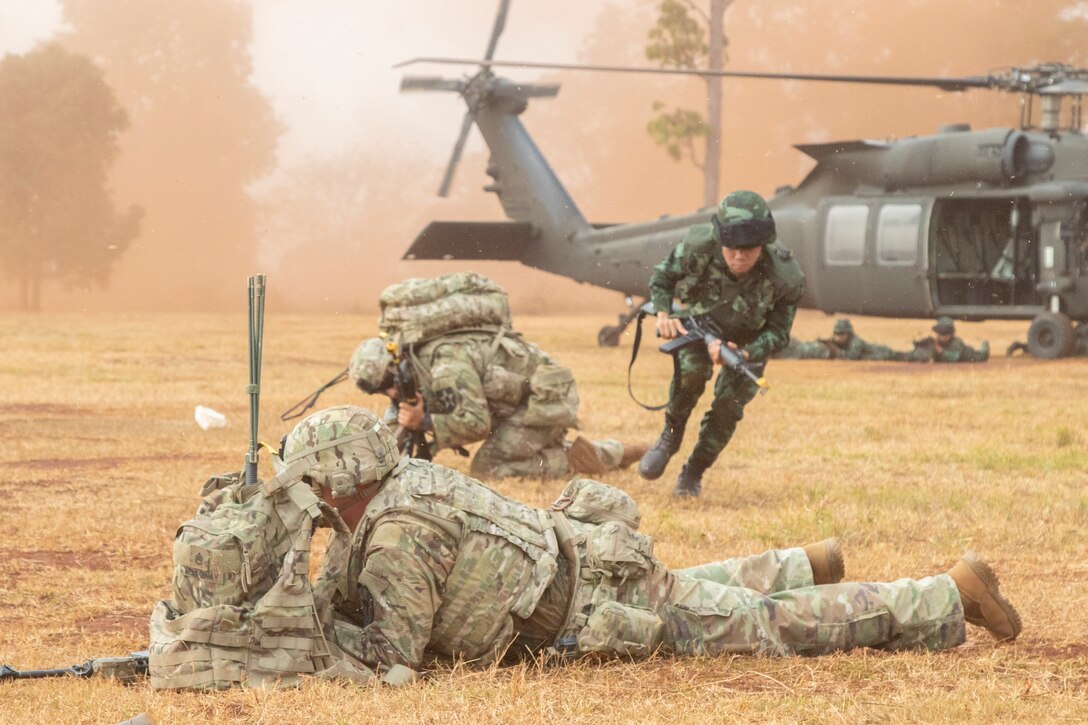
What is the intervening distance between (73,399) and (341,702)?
41.1 ft

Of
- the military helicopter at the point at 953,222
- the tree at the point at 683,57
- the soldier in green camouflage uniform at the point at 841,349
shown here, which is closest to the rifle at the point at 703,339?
the military helicopter at the point at 953,222

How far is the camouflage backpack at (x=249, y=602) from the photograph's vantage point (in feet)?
15.4

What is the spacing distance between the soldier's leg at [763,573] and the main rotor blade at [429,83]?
735 inches

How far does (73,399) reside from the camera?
53.4 ft

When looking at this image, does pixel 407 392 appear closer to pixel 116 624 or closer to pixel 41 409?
pixel 116 624

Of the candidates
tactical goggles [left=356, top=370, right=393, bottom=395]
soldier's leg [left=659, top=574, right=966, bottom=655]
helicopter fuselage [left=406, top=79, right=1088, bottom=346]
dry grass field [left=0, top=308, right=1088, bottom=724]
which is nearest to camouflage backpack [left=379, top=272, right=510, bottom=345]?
tactical goggles [left=356, top=370, right=393, bottom=395]

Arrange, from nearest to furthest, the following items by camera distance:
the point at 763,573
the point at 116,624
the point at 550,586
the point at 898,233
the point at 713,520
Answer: the point at 550,586 → the point at 763,573 → the point at 116,624 → the point at 713,520 → the point at 898,233

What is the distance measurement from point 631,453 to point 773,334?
184 cm

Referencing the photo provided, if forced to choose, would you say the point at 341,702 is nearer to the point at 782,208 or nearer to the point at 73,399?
the point at 73,399

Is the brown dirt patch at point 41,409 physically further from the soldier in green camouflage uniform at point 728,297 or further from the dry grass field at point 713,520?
the soldier in green camouflage uniform at point 728,297

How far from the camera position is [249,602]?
481 centimetres

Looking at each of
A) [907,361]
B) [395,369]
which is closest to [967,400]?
[907,361]

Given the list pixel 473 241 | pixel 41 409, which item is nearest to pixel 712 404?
pixel 41 409

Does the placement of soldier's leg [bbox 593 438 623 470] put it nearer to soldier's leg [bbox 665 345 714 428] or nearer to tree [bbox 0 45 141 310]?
soldier's leg [bbox 665 345 714 428]
